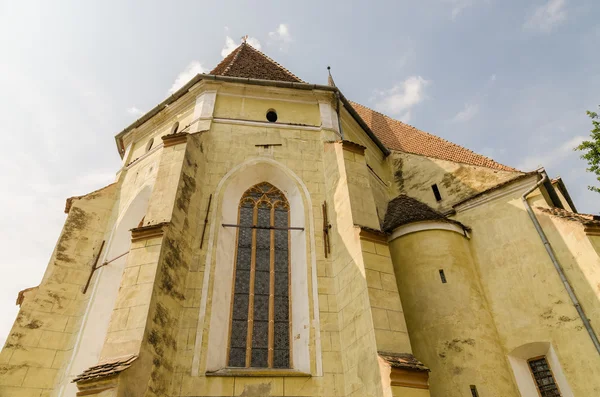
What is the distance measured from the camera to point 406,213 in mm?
11117

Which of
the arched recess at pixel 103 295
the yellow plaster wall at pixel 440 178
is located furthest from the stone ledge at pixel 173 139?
the yellow plaster wall at pixel 440 178

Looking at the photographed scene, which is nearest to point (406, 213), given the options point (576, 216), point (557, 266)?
point (557, 266)

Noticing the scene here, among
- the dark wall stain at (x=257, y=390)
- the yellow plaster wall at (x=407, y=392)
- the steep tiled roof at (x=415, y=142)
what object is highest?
the steep tiled roof at (x=415, y=142)

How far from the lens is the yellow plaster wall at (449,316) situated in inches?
332

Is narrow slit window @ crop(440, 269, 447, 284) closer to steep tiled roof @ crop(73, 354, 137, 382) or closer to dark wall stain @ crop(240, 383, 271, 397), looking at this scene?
dark wall stain @ crop(240, 383, 271, 397)

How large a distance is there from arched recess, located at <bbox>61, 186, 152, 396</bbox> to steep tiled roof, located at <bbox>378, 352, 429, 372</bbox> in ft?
→ 18.7

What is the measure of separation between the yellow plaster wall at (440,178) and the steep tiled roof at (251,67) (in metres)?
4.78

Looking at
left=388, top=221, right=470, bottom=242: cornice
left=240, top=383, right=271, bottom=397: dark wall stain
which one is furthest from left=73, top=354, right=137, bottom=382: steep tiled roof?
left=388, top=221, right=470, bottom=242: cornice

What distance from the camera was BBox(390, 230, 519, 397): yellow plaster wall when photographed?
844cm

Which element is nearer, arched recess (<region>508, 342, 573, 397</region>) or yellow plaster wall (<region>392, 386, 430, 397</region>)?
yellow plaster wall (<region>392, 386, 430, 397</region>)

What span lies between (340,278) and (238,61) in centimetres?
1001

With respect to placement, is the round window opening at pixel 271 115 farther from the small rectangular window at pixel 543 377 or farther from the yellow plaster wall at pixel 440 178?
the small rectangular window at pixel 543 377

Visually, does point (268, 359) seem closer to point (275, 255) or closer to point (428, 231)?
point (275, 255)

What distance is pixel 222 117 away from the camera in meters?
11.5
